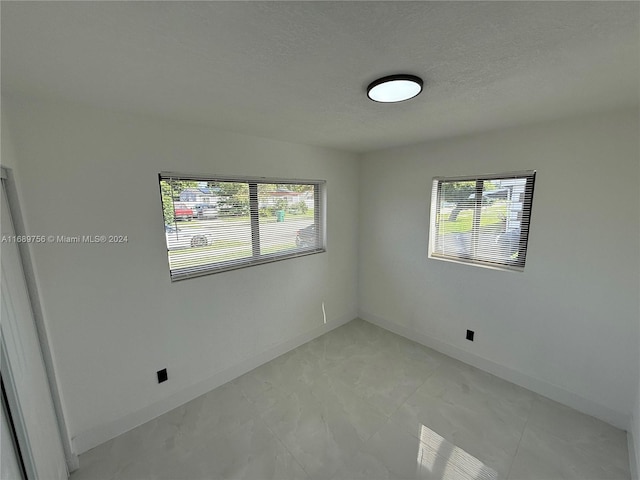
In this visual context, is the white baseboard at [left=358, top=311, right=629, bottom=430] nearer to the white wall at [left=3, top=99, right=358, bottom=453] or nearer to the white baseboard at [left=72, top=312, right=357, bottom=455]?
the white baseboard at [left=72, top=312, right=357, bottom=455]

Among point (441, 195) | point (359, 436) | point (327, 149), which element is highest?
point (327, 149)

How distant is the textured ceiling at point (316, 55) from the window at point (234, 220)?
61cm

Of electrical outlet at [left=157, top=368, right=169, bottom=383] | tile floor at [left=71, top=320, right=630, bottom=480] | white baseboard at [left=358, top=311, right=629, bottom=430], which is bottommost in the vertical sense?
tile floor at [left=71, top=320, right=630, bottom=480]

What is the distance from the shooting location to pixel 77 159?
160 cm

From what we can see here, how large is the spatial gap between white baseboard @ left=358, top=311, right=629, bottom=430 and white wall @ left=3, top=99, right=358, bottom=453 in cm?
180

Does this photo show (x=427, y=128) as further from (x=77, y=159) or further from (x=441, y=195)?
(x=77, y=159)

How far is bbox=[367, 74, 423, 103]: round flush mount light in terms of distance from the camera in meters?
1.25

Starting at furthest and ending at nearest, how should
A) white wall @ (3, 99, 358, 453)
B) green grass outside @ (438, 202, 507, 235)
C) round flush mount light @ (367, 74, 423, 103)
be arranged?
green grass outside @ (438, 202, 507, 235)
white wall @ (3, 99, 358, 453)
round flush mount light @ (367, 74, 423, 103)

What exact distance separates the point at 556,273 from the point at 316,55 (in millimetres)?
2402

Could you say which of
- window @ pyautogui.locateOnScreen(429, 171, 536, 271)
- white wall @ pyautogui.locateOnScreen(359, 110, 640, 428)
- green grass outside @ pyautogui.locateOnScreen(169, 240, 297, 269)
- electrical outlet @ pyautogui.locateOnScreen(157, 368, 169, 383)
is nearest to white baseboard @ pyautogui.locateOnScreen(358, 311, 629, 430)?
white wall @ pyautogui.locateOnScreen(359, 110, 640, 428)

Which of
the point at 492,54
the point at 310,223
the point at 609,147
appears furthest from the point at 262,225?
the point at 609,147

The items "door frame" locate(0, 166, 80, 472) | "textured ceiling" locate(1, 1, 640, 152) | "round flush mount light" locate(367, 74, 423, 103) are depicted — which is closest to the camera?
"textured ceiling" locate(1, 1, 640, 152)

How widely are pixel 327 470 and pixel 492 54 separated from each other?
93.5 inches

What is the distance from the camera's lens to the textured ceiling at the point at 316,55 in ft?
2.72
